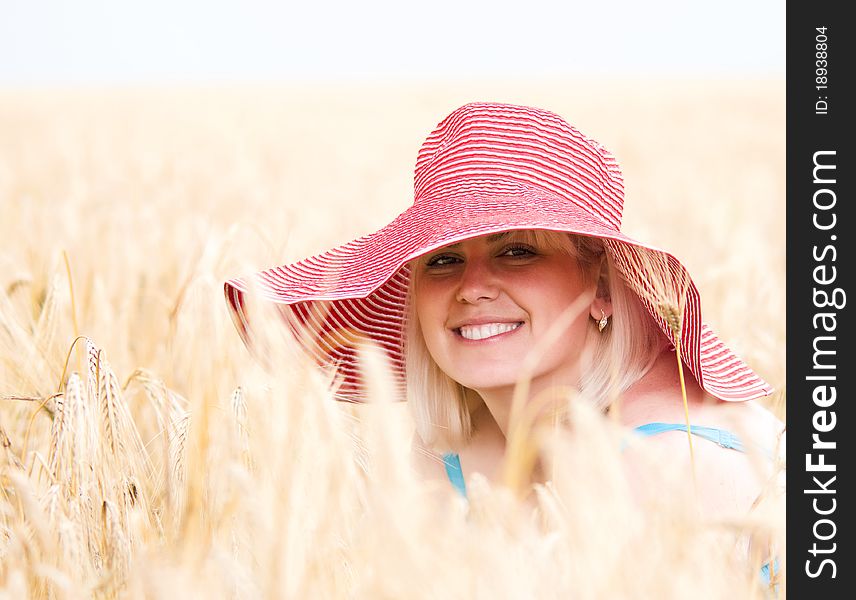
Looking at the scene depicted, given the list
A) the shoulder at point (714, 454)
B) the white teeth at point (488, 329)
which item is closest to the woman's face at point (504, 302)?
the white teeth at point (488, 329)

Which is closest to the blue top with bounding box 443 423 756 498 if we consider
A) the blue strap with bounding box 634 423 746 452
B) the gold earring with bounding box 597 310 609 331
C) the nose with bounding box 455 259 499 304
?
the blue strap with bounding box 634 423 746 452

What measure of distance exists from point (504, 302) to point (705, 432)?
0.38 metres

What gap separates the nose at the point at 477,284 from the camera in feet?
5.78

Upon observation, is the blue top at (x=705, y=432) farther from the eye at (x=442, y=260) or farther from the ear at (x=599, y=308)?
the eye at (x=442, y=260)

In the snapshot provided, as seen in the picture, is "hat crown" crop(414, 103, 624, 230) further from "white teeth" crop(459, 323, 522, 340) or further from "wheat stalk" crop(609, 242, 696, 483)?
"white teeth" crop(459, 323, 522, 340)

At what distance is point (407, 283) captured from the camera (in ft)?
6.80

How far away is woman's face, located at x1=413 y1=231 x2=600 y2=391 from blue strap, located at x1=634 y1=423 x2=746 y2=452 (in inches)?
7.6

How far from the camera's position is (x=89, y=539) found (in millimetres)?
1267

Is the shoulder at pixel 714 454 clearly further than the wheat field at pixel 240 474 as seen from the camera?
Yes
